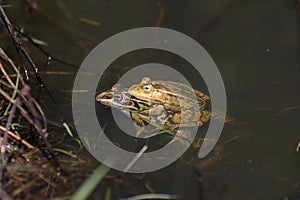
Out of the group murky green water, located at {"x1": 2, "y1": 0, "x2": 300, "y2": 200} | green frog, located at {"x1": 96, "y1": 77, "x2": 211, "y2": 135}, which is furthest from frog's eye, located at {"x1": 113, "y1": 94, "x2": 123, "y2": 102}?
murky green water, located at {"x1": 2, "y1": 0, "x2": 300, "y2": 200}

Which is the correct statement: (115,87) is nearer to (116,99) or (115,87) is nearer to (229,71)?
(116,99)

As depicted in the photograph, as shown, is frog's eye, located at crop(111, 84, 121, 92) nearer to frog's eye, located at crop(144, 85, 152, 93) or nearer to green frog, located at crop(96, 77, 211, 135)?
green frog, located at crop(96, 77, 211, 135)

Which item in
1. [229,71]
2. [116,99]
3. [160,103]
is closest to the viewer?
[116,99]

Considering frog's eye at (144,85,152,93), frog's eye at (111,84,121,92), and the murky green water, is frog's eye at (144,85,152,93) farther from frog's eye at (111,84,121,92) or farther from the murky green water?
the murky green water

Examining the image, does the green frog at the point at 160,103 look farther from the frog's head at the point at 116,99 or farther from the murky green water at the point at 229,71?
the murky green water at the point at 229,71

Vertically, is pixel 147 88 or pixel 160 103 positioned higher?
pixel 147 88

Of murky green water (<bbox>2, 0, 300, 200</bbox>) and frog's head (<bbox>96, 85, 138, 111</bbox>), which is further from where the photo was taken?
frog's head (<bbox>96, 85, 138, 111</bbox>)

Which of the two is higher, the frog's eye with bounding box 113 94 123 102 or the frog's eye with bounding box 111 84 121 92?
the frog's eye with bounding box 111 84 121 92

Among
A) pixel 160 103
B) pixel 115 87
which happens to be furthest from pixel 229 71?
pixel 115 87

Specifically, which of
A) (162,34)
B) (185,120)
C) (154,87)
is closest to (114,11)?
(162,34)

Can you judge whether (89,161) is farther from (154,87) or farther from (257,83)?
(257,83)
